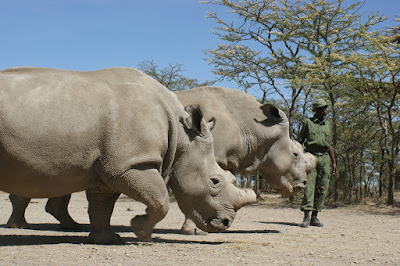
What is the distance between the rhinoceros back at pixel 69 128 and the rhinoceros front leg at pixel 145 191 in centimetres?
11

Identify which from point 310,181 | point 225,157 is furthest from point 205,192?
point 310,181

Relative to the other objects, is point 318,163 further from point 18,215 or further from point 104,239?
point 18,215

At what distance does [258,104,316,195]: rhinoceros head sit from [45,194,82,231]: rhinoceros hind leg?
2.81 m

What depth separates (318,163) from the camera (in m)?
8.40

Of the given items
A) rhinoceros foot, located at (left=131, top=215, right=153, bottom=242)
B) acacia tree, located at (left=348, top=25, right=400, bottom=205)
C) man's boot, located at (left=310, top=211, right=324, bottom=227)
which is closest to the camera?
rhinoceros foot, located at (left=131, top=215, right=153, bottom=242)

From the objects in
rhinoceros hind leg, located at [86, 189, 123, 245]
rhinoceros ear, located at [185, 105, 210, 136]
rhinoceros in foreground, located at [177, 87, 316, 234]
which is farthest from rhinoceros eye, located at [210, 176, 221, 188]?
rhinoceros in foreground, located at [177, 87, 316, 234]

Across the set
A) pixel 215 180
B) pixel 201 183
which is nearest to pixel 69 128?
pixel 201 183

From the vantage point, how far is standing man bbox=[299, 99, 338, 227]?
8.34 meters

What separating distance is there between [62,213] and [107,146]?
290 cm

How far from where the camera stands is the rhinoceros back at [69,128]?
4320 millimetres

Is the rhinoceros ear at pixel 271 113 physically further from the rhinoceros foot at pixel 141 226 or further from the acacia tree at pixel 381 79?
the acacia tree at pixel 381 79

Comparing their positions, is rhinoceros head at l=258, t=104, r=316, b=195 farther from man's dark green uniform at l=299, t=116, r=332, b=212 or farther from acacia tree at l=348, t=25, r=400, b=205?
acacia tree at l=348, t=25, r=400, b=205

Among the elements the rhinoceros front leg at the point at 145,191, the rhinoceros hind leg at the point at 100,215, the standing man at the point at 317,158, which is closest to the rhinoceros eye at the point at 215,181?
the rhinoceros front leg at the point at 145,191

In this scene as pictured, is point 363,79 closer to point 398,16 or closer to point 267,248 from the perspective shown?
point 398,16
